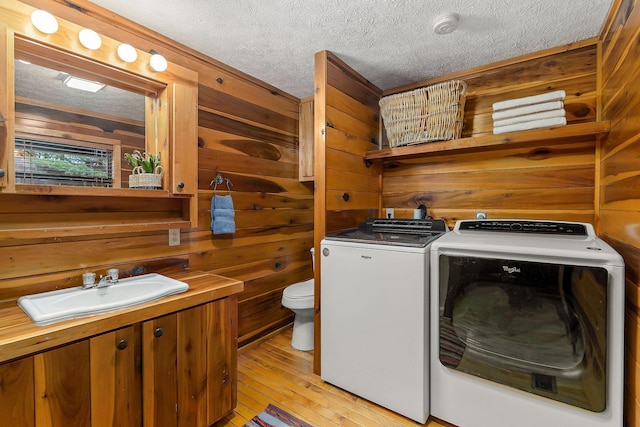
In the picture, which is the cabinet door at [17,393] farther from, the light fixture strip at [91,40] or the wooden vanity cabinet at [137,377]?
the light fixture strip at [91,40]

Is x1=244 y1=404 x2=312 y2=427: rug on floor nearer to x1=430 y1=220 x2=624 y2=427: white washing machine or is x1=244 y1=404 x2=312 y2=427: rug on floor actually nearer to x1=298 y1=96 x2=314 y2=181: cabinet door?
x1=430 y1=220 x2=624 y2=427: white washing machine

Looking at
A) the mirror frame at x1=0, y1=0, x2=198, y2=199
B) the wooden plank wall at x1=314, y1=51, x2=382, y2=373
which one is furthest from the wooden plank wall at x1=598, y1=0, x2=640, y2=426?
the mirror frame at x1=0, y1=0, x2=198, y2=199

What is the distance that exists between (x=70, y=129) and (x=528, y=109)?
252cm

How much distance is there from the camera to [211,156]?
2131 mm

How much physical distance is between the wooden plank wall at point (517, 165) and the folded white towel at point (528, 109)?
28 centimetres

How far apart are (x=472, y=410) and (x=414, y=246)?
2.88 feet

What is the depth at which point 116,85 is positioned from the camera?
1633 millimetres

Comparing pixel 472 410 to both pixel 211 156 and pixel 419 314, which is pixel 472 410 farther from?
pixel 211 156

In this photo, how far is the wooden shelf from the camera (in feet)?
5.56

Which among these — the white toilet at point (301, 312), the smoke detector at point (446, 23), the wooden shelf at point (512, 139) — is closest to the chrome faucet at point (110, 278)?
the white toilet at point (301, 312)

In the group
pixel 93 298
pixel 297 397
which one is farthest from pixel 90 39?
pixel 297 397

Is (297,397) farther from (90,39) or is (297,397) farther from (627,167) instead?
(90,39)

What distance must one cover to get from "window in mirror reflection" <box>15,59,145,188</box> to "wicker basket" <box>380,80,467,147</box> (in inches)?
65.9

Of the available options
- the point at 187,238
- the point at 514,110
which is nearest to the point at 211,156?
the point at 187,238
